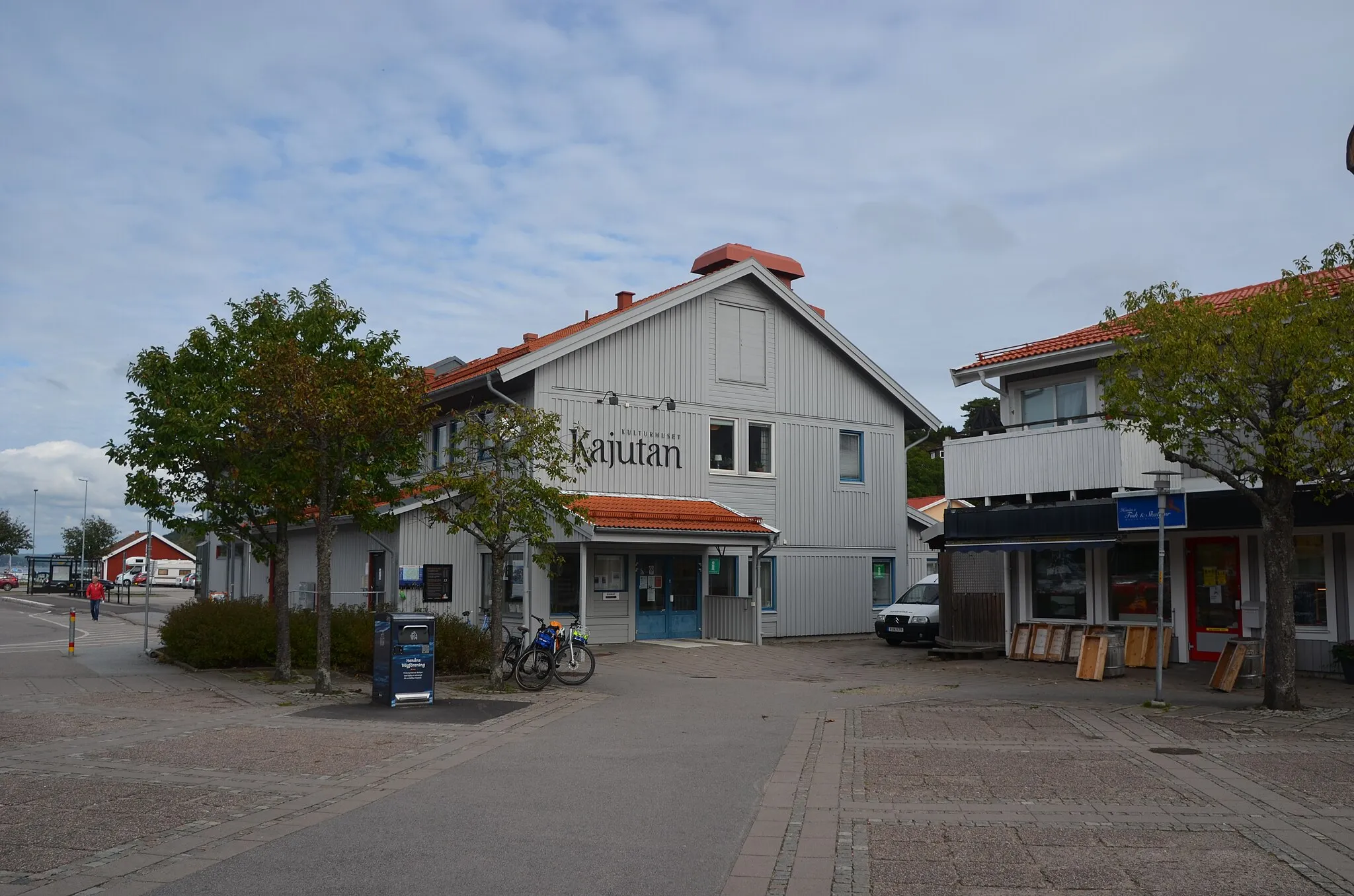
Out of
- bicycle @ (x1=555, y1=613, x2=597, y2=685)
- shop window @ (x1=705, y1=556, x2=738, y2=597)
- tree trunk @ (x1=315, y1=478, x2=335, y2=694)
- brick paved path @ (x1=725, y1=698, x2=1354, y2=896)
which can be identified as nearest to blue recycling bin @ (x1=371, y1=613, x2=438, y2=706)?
tree trunk @ (x1=315, y1=478, x2=335, y2=694)

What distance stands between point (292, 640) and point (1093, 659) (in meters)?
13.1

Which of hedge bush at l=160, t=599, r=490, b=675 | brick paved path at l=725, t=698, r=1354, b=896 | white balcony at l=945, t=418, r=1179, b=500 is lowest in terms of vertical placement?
brick paved path at l=725, t=698, r=1354, b=896

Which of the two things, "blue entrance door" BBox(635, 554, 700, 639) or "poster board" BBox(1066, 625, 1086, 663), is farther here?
"blue entrance door" BBox(635, 554, 700, 639)

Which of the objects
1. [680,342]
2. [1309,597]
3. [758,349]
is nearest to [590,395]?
[680,342]

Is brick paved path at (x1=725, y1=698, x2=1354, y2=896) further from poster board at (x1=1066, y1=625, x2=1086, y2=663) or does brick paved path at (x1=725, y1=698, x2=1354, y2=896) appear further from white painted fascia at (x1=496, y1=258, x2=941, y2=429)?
white painted fascia at (x1=496, y1=258, x2=941, y2=429)

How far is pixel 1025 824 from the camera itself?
846 cm

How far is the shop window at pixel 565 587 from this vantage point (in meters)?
26.5

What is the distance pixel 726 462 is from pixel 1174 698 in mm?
14853

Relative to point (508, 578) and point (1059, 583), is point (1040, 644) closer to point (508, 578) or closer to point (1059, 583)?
point (1059, 583)

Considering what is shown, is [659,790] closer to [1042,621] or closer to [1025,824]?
[1025,824]

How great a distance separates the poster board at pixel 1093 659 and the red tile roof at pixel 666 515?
8.67m

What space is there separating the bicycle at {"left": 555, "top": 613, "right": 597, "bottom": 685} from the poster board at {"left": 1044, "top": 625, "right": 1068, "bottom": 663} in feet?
28.7

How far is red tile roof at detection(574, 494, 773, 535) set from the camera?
2520 cm

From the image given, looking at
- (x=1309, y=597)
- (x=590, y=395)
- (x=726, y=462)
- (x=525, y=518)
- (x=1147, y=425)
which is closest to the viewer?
(x=1147, y=425)
